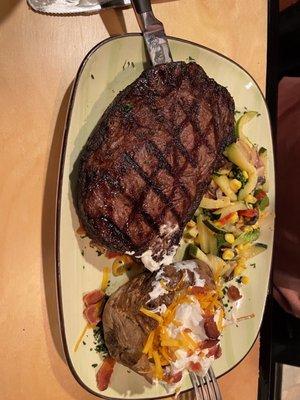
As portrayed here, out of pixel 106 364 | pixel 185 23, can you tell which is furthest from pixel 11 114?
pixel 106 364

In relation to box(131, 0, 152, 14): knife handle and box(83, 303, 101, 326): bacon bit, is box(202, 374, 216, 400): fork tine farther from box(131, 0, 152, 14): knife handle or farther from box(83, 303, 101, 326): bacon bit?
box(131, 0, 152, 14): knife handle

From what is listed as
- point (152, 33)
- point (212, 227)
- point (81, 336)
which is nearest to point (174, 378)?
point (81, 336)

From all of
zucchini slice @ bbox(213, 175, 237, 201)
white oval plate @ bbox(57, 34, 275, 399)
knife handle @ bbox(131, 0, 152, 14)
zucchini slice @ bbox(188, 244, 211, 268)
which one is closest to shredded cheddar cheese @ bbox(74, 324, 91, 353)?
white oval plate @ bbox(57, 34, 275, 399)

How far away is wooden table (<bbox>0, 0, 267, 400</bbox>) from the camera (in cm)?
159

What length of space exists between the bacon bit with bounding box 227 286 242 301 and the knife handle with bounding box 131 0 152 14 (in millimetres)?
1084

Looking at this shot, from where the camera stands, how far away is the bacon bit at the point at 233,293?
203cm

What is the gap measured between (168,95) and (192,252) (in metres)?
0.60

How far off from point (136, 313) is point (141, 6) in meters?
0.96

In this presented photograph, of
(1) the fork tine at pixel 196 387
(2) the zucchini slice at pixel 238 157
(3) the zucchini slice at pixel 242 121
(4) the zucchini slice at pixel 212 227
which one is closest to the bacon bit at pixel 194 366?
(1) the fork tine at pixel 196 387

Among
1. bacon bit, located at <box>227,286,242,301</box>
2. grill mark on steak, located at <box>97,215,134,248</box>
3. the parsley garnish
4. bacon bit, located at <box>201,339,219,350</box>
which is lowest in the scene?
bacon bit, located at <box>227,286,242,301</box>

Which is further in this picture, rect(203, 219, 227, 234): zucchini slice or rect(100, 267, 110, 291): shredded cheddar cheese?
rect(203, 219, 227, 234): zucchini slice

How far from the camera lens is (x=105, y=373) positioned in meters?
1.75

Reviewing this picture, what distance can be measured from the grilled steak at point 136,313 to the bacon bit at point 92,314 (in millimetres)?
27

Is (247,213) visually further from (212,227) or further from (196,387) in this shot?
(196,387)
